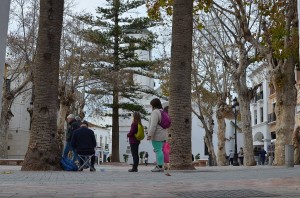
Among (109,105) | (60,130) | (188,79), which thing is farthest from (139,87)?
(188,79)

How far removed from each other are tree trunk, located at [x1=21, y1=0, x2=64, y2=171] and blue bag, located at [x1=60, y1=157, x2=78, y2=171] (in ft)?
Result: 0.67

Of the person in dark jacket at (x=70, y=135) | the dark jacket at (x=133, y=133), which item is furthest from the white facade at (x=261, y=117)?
the dark jacket at (x=133, y=133)

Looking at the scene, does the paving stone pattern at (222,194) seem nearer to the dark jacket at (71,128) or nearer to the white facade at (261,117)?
the dark jacket at (71,128)

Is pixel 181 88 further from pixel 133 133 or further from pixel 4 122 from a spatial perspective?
pixel 4 122

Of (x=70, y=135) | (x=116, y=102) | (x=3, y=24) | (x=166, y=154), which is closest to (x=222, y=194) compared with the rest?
(x=3, y=24)

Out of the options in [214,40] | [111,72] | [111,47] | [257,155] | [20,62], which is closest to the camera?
[214,40]

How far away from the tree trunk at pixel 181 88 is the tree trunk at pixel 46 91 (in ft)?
10.9

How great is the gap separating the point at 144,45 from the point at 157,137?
2858cm

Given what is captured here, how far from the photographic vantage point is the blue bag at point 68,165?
1414 cm

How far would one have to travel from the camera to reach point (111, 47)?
39656 mm

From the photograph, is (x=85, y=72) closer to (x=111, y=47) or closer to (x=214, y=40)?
(x=111, y=47)

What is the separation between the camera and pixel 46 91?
13867mm

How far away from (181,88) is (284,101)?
30.6 ft

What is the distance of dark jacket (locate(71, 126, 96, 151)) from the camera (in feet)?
46.6
